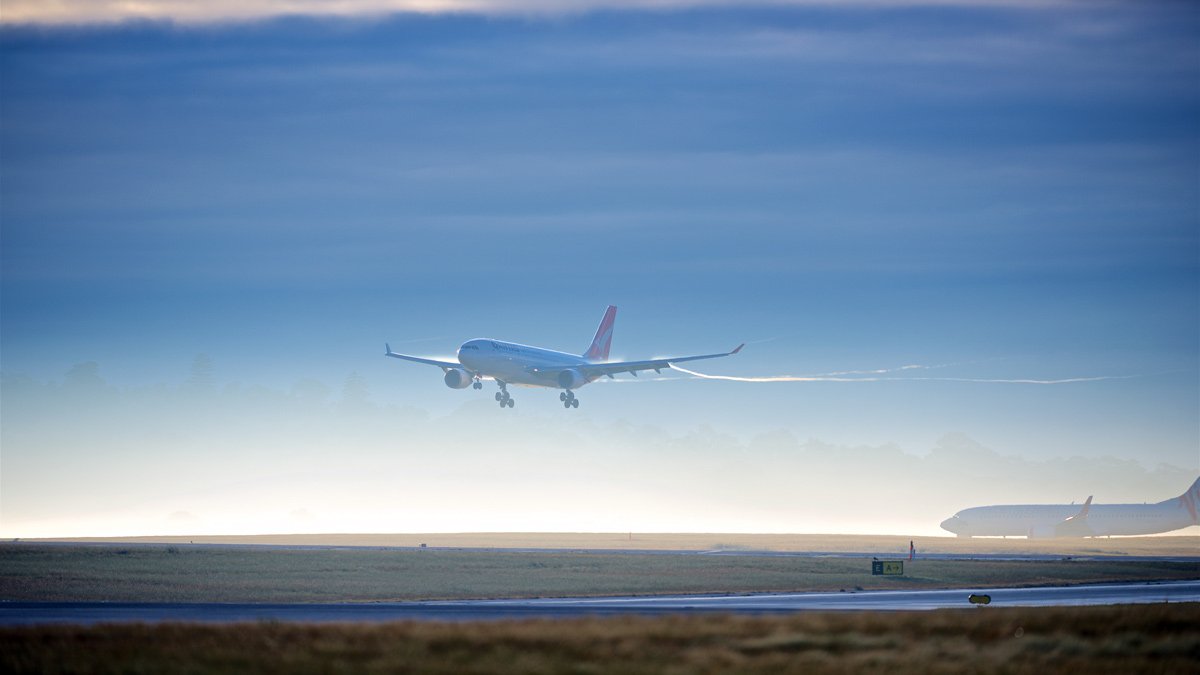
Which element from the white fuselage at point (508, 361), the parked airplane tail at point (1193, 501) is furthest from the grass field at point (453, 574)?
the parked airplane tail at point (1193, 501)

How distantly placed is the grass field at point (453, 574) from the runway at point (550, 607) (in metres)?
5.69

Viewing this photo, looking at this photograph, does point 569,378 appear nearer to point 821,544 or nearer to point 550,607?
point 821,544

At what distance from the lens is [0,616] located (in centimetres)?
5175

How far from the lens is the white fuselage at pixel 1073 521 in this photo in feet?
591

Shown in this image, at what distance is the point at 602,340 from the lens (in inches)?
6019

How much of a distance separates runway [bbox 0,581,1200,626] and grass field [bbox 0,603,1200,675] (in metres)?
6.21

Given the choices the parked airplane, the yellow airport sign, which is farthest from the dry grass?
the yellow airport sign

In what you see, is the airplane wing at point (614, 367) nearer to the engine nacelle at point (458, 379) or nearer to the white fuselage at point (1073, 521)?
the engine nacelle at point (458, 379)

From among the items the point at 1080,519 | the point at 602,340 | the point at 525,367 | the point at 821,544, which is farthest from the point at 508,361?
the point at 1080,519

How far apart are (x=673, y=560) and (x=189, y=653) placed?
2685 inches

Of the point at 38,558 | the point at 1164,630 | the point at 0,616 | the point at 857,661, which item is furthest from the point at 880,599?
the point at 38,558

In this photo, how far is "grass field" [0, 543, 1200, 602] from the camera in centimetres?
7112

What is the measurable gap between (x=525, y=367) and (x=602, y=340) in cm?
3353

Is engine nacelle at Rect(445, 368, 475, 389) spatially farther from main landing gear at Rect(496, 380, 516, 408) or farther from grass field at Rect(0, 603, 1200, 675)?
grass field at Rect(0, 603, 1200, 675)
